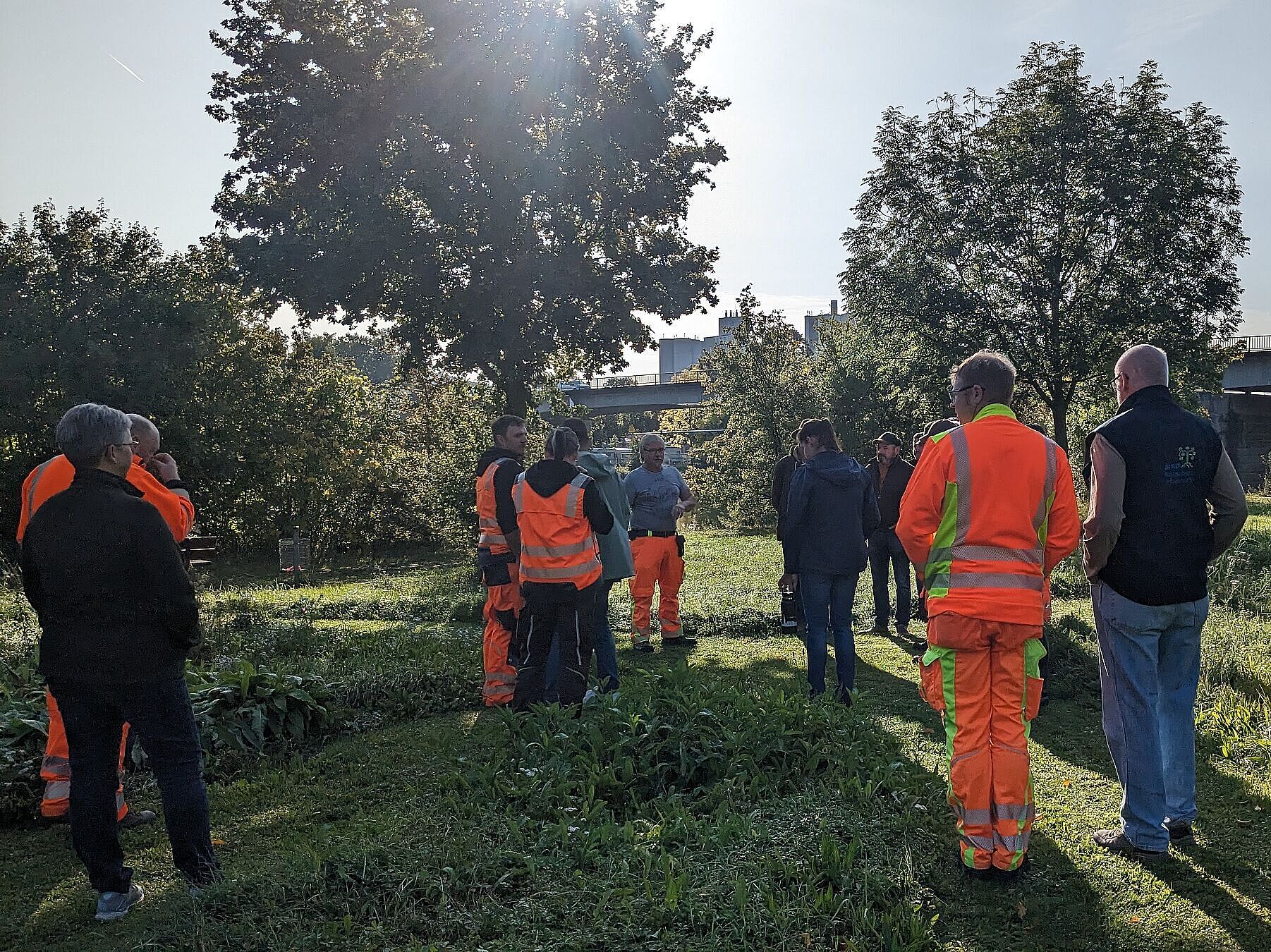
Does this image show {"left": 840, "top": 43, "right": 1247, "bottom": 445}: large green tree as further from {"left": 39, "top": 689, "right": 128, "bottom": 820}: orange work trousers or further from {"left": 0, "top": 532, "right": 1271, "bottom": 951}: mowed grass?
{"left": 39, "top": 689, "right": 128, "bottom": 820}: orange work trousers

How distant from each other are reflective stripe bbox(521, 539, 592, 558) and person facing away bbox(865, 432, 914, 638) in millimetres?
4206

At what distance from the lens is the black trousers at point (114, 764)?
453 cm

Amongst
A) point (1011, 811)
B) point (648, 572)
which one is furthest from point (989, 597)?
point (648, 572)

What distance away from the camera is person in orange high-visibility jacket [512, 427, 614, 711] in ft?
23.0

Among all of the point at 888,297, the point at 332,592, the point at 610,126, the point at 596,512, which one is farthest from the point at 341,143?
the point at 596,512

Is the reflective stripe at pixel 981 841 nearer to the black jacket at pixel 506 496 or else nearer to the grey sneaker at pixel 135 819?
the black jacket at pixel 506 496

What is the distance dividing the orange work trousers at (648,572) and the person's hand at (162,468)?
5.47 m

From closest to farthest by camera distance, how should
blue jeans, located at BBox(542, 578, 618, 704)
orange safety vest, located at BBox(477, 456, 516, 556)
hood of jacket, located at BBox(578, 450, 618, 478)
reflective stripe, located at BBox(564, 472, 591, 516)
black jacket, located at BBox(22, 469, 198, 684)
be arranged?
black jacket, located at BBox(22, 469, 198, 684), reflective stripe, located at BBox(564, 472, 591, 516), orange safety vest, located at BBox(477, 456, 516, 556), blue jeans, located at BBox(542, 578, 618, 704), hood of jacket, located at BBox(578, 450, 618, 478)

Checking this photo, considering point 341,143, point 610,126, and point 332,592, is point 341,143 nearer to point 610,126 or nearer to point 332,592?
point 610,126

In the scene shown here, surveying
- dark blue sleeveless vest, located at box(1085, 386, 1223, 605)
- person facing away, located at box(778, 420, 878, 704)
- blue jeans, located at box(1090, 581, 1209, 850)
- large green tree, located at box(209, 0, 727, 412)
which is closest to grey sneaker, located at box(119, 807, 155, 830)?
person facing away, located at box(778, 420, 878, 704)

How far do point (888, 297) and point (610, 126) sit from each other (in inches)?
345

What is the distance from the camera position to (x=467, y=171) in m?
23.8

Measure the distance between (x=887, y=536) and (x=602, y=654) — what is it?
403cm

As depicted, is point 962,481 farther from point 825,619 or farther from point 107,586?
point 107,586
